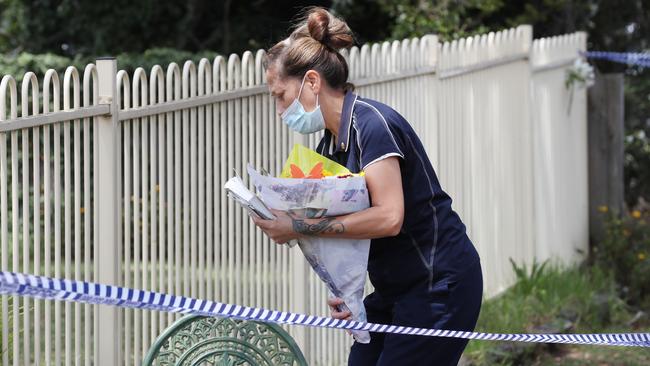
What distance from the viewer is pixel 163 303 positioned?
3555 mm

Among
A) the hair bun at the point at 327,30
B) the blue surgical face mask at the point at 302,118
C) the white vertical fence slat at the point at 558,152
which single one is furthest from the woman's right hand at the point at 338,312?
the white vertical fence slat at the point at 558,152

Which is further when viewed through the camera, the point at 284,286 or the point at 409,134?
the point at 284,286

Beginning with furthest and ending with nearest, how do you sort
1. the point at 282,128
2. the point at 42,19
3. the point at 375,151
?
the point at 42,19
the point at 282,128
the point at 375,151

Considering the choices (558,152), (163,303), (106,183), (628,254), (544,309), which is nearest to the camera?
(163,303)

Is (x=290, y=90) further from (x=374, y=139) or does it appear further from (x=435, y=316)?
(x=435, y=316)

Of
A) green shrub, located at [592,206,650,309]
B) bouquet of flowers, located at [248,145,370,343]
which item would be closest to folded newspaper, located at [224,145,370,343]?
bouquet of flowers, located at [248,145,370,343]

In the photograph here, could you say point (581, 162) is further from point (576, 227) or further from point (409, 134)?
point (409, 134)

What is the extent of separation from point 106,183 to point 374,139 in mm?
1440

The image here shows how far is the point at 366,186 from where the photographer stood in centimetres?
388

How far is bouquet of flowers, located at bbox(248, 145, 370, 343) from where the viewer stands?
3.88 m

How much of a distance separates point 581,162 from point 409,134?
23.6 ft

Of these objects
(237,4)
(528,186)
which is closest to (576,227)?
(528,186)

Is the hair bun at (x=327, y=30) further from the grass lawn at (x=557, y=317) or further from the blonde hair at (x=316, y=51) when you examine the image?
the grass lawn at (x=557, y=317)

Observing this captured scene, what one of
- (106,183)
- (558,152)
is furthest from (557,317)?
(106,183)
